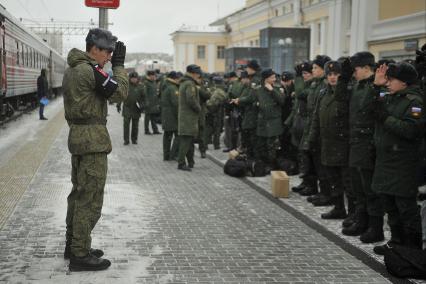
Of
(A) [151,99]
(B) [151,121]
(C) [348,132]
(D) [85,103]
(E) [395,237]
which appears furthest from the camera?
(B) [151,121]

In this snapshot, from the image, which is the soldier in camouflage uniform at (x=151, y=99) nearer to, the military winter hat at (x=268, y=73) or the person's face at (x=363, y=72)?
the military winter hat at (x=268, y=73)

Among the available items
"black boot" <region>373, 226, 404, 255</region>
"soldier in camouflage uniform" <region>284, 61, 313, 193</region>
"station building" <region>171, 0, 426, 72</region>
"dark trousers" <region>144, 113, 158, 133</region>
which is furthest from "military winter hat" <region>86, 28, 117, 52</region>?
"station building" <region>171, 0, 426, 72</region>

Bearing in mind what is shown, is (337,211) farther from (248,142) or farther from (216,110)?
(216,110)

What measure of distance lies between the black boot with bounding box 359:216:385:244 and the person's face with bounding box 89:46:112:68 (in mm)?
3233

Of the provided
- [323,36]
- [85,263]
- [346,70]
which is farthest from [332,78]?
[323,36]

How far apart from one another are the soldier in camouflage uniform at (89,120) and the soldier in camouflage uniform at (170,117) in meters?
6.82

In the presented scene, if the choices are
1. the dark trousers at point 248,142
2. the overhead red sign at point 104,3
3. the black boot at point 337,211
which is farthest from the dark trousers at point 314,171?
the overhead red sign at point 104,3

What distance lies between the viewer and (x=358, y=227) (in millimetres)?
6242

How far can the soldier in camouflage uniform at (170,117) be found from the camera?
11.8 metres

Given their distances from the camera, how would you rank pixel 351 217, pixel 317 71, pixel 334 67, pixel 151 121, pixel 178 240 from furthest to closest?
pixel 151 121
pixel 317 71
pixel 334 67
pixel 351 217
pixel 178 240

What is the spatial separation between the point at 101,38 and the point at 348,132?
10.8 ft

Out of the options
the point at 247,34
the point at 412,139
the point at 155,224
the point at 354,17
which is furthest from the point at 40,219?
the point at 247,34

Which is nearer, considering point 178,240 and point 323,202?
point 178,240

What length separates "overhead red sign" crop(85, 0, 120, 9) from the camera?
5.85m
